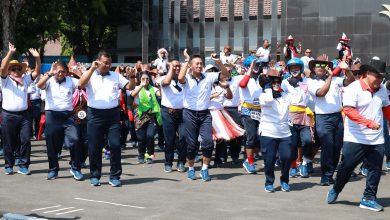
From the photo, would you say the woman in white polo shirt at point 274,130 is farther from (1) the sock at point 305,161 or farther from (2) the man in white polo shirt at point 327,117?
(1) the sock at point 305,161

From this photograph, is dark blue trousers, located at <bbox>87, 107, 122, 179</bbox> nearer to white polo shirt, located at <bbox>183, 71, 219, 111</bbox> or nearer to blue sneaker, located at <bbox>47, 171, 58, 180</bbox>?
blue sneaker, located at <bbox>47, 171, 58, 180</bbox>

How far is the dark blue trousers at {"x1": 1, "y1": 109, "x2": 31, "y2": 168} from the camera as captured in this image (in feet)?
42.0

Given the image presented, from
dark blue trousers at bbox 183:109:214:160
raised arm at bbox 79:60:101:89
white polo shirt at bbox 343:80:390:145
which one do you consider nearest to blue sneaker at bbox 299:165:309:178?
dark blue trousers at bbox 183:109:214:160

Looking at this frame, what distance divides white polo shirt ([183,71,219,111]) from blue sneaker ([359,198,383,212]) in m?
3.64

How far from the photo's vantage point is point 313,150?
42.8 feet

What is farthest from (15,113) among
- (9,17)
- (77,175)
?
(9,17)

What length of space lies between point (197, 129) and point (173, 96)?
1.22m

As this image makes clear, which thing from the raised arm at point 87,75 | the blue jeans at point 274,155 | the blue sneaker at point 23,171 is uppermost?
the raised arm at point 87,75

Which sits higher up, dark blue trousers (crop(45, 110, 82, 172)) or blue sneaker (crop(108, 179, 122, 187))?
dark blue trousers (crop(45, 110, 82, 172))

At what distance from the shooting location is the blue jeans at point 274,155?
11.2 m

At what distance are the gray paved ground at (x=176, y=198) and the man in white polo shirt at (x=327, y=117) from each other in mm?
428

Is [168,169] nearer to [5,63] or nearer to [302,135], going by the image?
[302,135]

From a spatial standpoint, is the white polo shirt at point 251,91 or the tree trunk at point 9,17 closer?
the white polo shirt at point 251,91

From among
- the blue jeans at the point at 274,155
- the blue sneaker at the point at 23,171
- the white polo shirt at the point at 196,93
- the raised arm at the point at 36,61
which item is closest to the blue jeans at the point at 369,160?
the blue jeans at the point at 274,155
